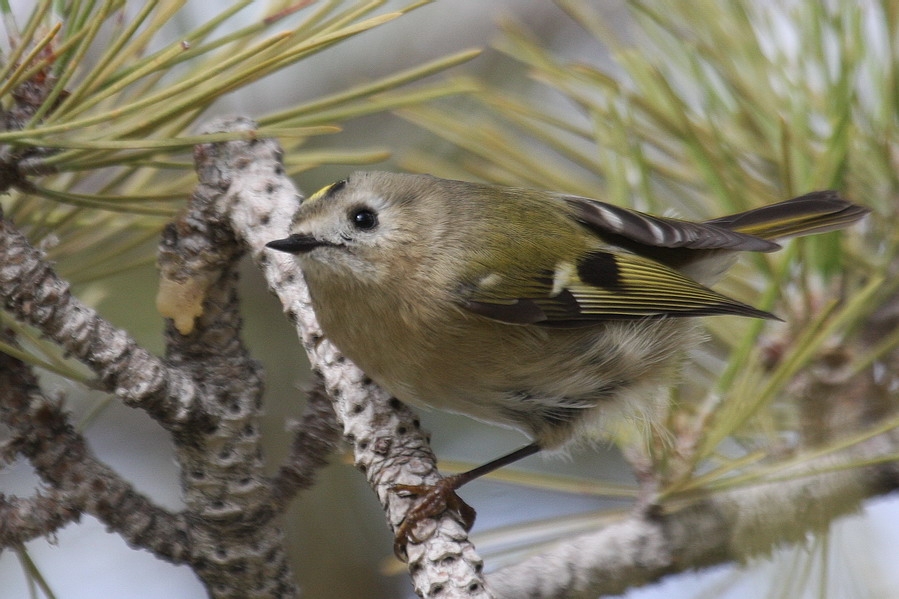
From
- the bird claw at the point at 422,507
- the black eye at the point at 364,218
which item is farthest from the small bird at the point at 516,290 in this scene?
the bird claw at the point at 422,507

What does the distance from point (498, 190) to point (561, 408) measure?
0.33 metres

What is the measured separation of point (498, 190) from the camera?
129 cm

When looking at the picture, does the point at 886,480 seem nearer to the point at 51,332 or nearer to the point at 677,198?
the point at 677,198

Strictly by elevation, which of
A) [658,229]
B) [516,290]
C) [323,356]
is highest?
[658,229]

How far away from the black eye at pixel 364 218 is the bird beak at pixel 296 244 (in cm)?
10

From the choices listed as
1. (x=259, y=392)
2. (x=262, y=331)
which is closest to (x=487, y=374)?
(x=259, y=392)

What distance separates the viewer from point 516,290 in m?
1.16

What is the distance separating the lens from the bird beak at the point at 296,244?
90cm

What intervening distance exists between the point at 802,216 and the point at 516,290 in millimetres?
349

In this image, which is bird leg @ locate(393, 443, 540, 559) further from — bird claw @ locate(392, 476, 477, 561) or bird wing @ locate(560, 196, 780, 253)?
bird wing @ locate(560, 196, 780, 253)

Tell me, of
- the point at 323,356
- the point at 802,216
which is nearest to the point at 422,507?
the point at 323,356

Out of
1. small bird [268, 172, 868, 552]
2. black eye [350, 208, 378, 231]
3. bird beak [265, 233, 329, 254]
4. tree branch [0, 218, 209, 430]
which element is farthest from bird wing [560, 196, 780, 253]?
tree branch [0, 218, 209, 430]

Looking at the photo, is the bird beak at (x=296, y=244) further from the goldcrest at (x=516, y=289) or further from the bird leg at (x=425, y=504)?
the bird leg at (x=425, y=504)

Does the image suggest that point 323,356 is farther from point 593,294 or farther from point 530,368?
point 593,294
